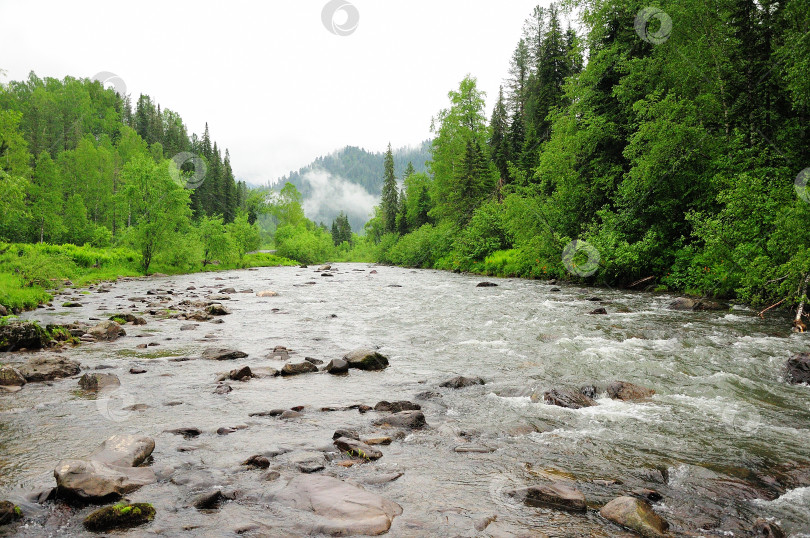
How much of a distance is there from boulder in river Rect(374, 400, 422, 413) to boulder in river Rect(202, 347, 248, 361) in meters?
4.82

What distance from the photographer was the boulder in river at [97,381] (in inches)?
293

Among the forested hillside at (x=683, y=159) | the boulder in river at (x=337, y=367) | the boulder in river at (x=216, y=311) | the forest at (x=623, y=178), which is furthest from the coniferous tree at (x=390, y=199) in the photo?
the boulder in river at (x=337, y=367)

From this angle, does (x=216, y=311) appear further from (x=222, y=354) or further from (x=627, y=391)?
(x=627, y=391)

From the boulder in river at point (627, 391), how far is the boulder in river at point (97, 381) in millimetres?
Answer: 8773

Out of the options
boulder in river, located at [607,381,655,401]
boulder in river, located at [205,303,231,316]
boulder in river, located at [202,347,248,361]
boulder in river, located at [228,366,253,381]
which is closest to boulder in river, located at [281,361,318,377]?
boulder in river, located at [228,366,253,381]

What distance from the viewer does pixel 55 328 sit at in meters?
11.1

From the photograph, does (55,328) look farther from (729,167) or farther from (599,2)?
(599,2)

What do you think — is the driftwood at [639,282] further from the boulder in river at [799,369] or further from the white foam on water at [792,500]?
the white foam on water at [792,500]

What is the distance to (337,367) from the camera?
9047mm

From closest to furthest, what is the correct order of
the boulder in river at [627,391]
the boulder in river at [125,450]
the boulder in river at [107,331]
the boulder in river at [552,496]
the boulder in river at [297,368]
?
1. the boulder in river at [552,496]
2. the boulder in river at [125,450]
3. the boulder in river at [627,391]
4. the boulder in river at [297,368]
5. the boulder in river at [107,331]

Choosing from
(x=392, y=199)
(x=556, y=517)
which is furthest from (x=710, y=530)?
(x=392, y=199)

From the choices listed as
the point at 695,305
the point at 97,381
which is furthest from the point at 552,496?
the point at 695,305

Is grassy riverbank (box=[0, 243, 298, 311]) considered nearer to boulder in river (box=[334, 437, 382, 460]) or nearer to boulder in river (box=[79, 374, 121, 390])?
boulder in river (box=[79, 374, 121, 390])

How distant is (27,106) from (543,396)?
98.4 metres
